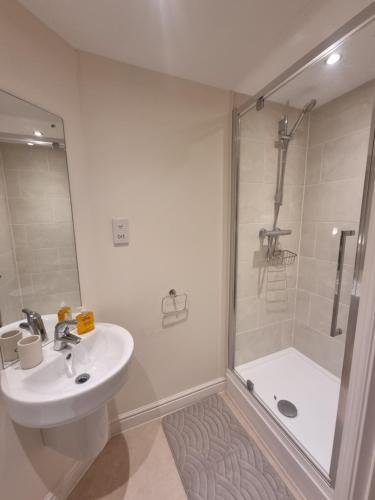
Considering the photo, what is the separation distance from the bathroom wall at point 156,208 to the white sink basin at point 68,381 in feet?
0.72

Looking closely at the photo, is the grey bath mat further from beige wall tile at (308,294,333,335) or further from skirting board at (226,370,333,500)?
beige wall tile at (308,294,333,335)

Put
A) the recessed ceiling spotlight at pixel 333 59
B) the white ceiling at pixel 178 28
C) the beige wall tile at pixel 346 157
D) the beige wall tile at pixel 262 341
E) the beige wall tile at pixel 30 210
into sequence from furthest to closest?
the beige wall tile at pixel 262 341
the beige wall tile at pixel 346 157
the recessed ceiling spotlight at pixel 333 59
the beige wall tile at pixel 30 210
the white ceiling at pixel 178 28

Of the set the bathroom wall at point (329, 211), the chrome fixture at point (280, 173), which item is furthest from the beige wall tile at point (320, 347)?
the chrome fixture at point (280, 173)

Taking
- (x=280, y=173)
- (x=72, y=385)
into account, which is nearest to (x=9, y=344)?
(x=72, y=385)

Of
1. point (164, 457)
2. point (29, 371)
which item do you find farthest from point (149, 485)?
point (29, 371)

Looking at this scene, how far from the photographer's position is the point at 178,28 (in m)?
0.94

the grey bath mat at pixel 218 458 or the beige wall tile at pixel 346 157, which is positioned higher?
the beige wall tile at pixel 346 157

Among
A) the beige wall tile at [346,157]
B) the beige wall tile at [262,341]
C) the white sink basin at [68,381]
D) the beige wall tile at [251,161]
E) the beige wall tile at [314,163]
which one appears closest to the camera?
the white sink basin at [68,381]

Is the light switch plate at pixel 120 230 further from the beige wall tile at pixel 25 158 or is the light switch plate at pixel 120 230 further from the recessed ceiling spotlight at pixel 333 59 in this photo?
the recessed ceiling spotlight at pixel 333 59

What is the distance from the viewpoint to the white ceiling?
0.83 meters

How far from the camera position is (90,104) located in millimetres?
1087

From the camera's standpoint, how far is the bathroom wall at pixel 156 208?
1145 millimetres

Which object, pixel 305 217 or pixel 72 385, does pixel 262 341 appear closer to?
pixel 305 217

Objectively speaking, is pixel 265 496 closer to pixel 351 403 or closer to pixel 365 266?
pixel 351 403
